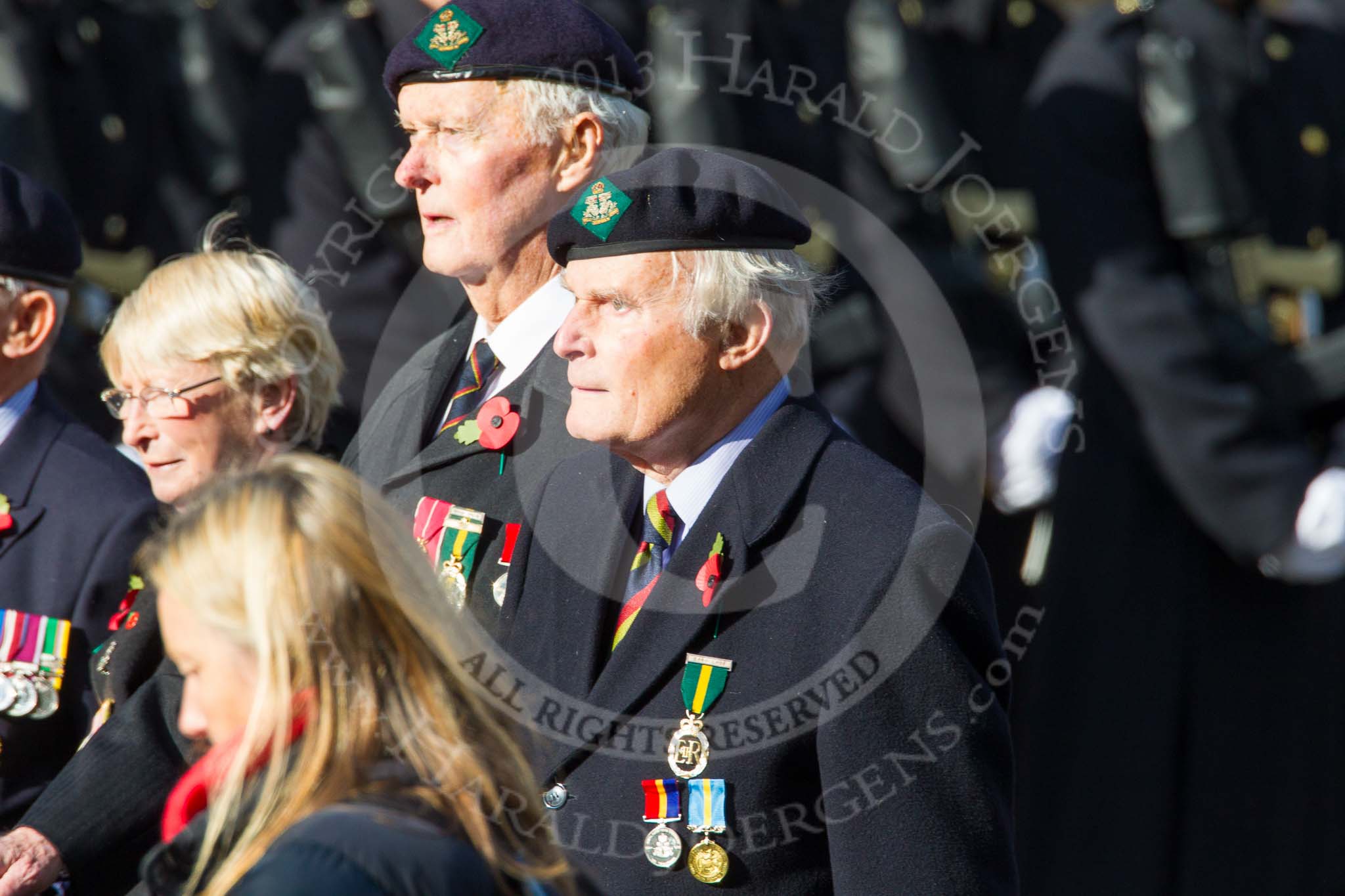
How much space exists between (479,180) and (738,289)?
0.74 meters

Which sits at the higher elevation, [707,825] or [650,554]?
[650,554]

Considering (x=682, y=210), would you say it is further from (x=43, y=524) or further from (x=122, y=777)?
(x=43, y=524)

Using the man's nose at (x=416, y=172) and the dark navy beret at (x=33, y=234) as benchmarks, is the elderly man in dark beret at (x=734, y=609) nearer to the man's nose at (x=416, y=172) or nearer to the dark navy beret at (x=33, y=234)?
the man's nose at (x=416, y=172)

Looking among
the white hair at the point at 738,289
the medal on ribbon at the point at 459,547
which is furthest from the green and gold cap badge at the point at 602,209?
the medal on ribbon at the point at 459,547

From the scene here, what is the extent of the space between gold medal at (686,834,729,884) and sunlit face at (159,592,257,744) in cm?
90

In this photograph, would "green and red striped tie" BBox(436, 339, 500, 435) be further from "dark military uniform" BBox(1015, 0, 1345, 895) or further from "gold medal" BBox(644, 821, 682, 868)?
"dark military uniform" BBox(1015, 0, 1345, 895)

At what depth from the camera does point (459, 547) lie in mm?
3406

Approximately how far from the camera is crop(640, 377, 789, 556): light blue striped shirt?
121 inches

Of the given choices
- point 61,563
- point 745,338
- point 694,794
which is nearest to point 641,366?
point 745,338

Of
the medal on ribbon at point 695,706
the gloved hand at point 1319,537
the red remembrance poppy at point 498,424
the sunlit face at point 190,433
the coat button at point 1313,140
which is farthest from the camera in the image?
the coat button at point 1313,140

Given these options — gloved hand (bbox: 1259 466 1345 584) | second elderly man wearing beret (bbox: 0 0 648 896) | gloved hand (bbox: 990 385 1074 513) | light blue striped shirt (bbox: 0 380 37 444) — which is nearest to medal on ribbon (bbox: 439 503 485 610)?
second elderly man wearing beret (bbox: 0 0 648 896)

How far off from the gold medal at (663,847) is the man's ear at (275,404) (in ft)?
4.35

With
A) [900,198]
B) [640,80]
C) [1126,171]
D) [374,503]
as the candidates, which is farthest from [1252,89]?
[374,503]

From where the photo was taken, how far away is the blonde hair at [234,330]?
12.2 ft
